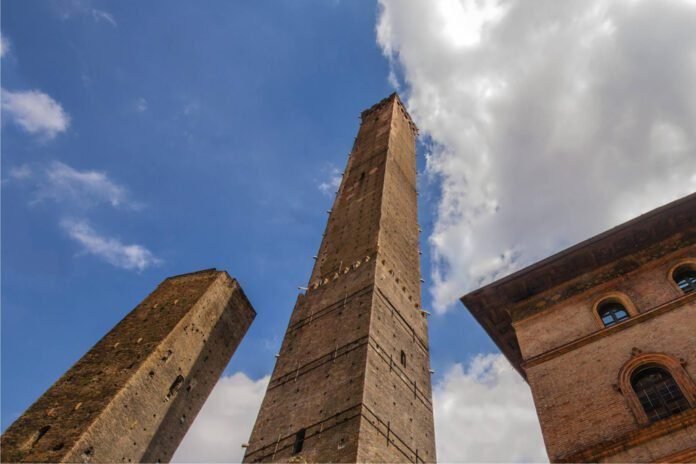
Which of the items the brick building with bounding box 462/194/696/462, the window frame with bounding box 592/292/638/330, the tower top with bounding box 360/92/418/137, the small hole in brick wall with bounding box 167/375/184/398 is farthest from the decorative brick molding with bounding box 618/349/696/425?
the tower top with bounding box 360/92/418/137

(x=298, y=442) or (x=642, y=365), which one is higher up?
(x=642, y=365)

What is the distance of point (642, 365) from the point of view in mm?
9367

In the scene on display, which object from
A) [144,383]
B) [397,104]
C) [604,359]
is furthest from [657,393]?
[397,104]

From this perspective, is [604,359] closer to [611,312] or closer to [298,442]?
[611,312]

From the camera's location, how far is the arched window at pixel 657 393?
28.0 ft

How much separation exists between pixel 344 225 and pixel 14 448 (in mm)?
12076

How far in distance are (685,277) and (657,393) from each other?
273cm

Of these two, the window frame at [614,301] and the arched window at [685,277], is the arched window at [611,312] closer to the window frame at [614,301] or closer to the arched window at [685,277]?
the window frame at [614,301]

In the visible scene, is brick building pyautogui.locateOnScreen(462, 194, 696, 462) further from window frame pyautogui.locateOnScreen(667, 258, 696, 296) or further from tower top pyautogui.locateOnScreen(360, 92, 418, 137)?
tower top pyautogui.locateOnScreen(360, 92, 418, 137)

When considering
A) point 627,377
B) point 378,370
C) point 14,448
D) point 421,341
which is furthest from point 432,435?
point 14,448

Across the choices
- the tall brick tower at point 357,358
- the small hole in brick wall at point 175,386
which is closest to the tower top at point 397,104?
the tall brick tower at point 357,358

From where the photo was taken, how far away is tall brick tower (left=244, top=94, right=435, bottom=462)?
11414 mm

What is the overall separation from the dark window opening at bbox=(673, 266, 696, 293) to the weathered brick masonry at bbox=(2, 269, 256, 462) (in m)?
11.9

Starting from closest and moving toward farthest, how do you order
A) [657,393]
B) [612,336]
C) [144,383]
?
[657,393] < [612,336] < [144,383]
